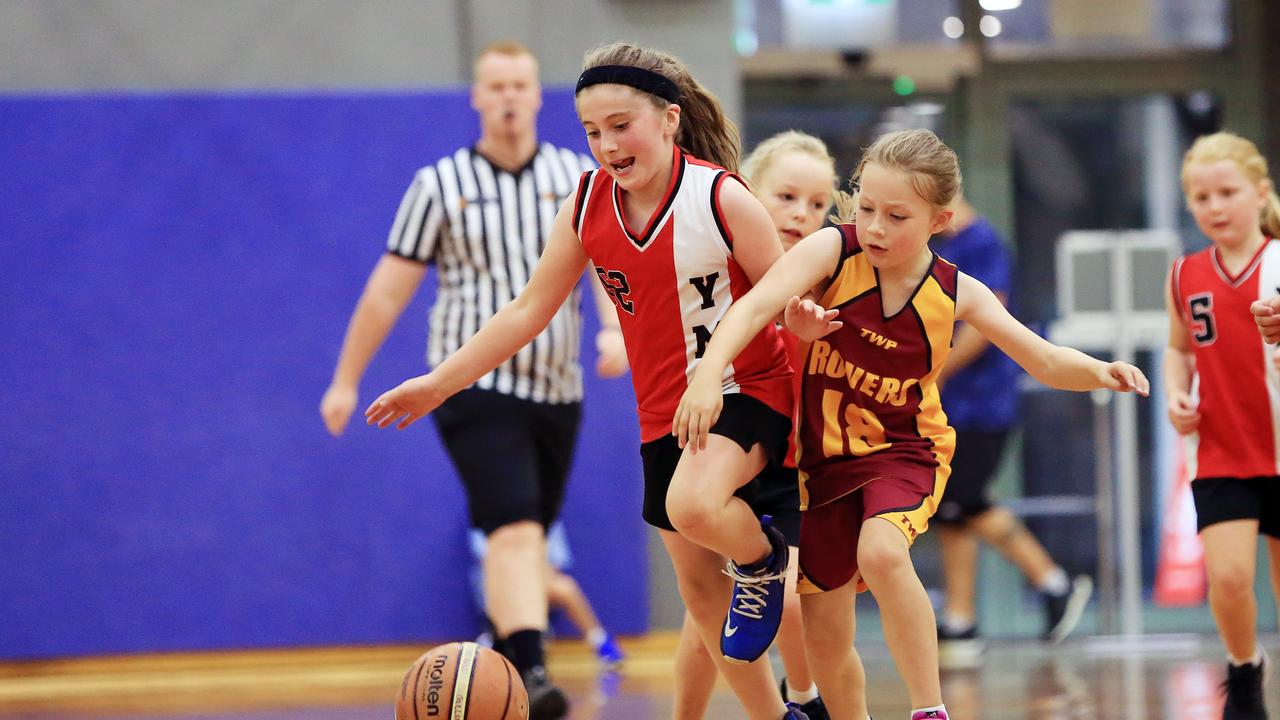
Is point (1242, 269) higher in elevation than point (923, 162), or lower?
lower

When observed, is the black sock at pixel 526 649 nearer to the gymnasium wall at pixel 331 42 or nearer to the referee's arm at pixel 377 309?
the referee's arm at pixel 377 309

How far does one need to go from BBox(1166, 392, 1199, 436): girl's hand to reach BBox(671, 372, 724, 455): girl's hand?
1698mm

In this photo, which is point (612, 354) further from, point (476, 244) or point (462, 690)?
point (462, 690)

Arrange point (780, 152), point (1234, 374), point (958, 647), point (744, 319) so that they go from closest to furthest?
point (744, 319) < point (780, 152) < point (1234, 374) < point (958, 647)

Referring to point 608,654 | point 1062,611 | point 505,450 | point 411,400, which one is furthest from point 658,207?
point 1062,611

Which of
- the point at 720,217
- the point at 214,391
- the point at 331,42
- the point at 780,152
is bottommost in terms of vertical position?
the point at 214,391

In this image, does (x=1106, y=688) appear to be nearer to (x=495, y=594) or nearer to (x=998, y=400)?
(x=998, y=400)

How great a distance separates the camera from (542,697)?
12.9 ft

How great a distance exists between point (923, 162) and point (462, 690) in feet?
4.96

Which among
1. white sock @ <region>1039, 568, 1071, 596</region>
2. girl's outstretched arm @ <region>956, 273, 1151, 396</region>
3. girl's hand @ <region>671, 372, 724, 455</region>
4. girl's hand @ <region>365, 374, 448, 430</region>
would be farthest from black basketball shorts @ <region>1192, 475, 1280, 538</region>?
white sock @ <region>1039, 568, 1071, 596</region>

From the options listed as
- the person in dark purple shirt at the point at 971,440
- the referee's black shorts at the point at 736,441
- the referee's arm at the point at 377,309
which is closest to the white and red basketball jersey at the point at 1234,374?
the referee's black shorts at the point at 736,441

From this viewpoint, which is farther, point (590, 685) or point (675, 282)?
point (590, 685)

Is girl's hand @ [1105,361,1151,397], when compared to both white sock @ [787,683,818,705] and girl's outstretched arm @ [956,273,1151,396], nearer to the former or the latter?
girl's outstretched arm @ [956,273,1151,396]

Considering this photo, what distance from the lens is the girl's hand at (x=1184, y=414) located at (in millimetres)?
3926
